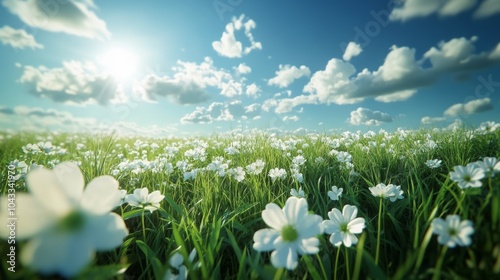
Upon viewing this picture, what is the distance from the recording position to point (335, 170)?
10.2 ft

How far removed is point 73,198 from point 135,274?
135 centimetres

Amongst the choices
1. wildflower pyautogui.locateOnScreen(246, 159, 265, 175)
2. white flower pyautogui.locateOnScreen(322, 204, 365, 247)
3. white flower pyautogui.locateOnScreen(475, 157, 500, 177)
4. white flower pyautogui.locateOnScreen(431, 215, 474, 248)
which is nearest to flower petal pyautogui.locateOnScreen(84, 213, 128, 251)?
white flower pyautogui.locateOnScreen(322, 204, 365, 247)

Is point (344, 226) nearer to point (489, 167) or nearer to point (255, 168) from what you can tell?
point (489, 167)

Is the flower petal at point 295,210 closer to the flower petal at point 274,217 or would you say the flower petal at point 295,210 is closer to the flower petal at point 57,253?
the flower petal at point 274,217

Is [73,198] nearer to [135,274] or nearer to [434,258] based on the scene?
[135,274]

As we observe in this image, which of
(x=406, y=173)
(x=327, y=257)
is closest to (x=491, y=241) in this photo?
(x=327, y=257)

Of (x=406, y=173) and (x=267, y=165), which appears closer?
(x=406, y=173)

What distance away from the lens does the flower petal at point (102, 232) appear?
0.60 m

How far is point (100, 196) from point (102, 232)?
104mm

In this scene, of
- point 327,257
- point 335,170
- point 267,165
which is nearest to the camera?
point 327,257

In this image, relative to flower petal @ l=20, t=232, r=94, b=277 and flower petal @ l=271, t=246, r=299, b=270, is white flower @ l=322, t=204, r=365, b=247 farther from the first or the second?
flower petal @ l=20, t=232, r=94, b=277

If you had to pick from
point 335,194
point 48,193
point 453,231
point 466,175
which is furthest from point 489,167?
point 48,193

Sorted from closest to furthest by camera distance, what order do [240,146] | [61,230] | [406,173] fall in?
[61,230], [406,173], [240,146]

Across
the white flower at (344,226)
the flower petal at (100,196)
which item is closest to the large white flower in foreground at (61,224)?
the flower petal at (100,196)
